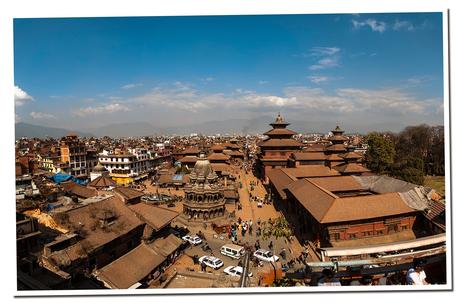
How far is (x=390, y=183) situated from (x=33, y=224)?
888 inches

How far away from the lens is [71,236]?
12906 mm

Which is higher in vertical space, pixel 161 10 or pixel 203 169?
pixel 161 10

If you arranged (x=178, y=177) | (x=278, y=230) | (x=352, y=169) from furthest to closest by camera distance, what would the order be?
(x=178, y=177), (x=352, y=169), (x=278, y=230)

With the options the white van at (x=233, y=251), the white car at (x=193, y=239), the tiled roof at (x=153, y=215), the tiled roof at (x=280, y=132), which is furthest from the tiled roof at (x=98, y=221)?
the tiled roof at (x=280, y=132)

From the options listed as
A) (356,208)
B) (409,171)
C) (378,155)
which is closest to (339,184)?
(356,208)

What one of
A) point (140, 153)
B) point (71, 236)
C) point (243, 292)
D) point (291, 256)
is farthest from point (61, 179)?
point (243, 292)

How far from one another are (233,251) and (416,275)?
1127 centimetres

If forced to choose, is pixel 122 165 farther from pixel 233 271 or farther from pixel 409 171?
pixel 409 171

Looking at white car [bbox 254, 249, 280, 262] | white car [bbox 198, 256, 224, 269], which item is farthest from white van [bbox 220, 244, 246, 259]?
white car [bbox 198, 256, 224, 269]

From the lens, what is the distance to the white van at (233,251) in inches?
737

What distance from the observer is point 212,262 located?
1734 centimetres

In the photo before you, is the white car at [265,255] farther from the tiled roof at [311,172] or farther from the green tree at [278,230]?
the tiled roof at [311,172]

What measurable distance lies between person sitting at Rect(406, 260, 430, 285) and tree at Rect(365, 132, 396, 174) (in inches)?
1138

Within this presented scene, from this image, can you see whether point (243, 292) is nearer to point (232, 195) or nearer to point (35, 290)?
point (35, 290)
